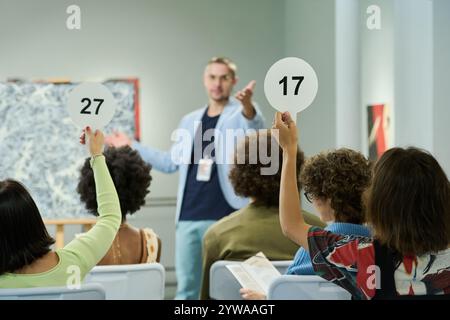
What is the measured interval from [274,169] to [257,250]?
228 mm

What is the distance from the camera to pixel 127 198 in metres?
1.67

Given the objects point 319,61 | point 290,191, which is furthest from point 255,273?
point 319,61

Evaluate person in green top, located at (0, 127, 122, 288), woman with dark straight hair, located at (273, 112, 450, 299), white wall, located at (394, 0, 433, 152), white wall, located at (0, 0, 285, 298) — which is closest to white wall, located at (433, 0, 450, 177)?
white wall, located at (394, 0, 433, 152)

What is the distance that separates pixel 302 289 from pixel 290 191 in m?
0.18

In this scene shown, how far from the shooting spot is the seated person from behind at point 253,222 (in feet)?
5.49

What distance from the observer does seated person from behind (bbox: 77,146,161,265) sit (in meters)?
1.62

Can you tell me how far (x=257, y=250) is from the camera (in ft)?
5.51

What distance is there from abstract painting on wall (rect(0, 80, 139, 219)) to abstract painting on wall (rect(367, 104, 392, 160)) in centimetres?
145

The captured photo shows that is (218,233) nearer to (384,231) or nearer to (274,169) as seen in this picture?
(274,169)

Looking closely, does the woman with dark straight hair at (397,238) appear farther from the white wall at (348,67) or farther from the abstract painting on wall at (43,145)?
→ the abstract painting on wall at (43,145)

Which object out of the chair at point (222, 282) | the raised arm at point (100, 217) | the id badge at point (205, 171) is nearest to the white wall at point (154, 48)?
the id badge at point (205, 171)

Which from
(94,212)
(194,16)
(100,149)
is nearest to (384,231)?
(100,149)

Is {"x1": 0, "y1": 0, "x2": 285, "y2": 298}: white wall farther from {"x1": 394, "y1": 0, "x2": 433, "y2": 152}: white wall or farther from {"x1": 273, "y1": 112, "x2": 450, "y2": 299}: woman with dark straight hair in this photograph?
{"x1": 273, "y1": 112, "x2": 450, "y2": 299}: woman with dark straight hair

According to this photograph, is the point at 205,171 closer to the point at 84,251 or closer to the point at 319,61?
the point at 319,61
